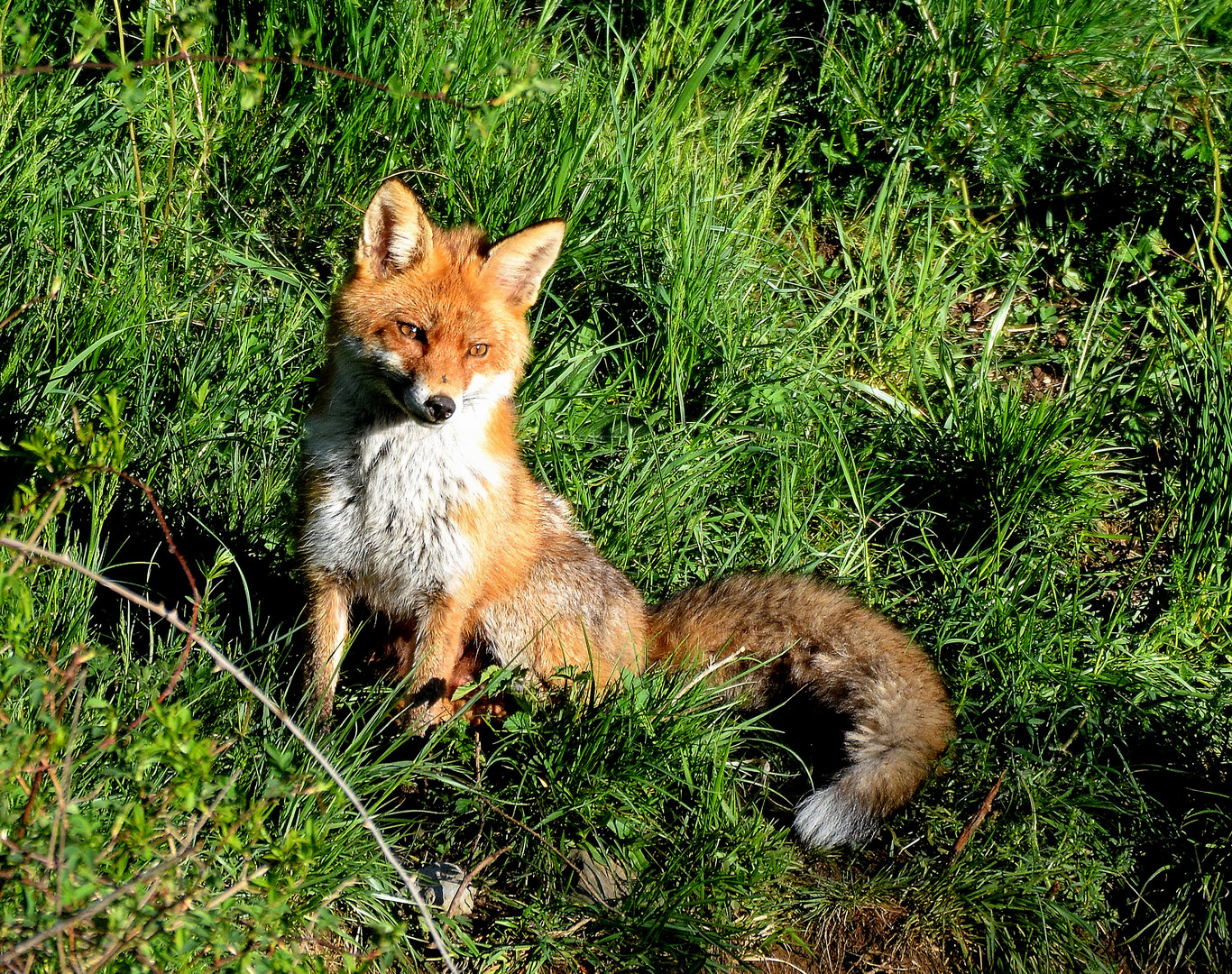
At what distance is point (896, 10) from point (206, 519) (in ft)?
15.2

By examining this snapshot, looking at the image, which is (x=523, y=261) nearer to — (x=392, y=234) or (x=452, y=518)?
(x=392, y=234)

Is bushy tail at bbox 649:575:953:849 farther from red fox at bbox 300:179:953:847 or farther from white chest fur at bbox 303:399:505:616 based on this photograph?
white chest fur at bbox 303:399:505:616

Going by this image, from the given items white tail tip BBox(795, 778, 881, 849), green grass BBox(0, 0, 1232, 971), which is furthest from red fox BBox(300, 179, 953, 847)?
green grass BBox(0, 0, 1232, 971)

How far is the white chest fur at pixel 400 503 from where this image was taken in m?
3.84

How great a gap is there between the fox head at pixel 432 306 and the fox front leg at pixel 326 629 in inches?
30.3

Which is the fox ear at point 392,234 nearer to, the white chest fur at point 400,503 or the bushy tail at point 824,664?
the white chest fur at point 400,503

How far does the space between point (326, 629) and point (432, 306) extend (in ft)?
4.18

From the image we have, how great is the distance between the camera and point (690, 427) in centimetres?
507

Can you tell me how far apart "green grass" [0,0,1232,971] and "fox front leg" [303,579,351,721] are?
0.14 m

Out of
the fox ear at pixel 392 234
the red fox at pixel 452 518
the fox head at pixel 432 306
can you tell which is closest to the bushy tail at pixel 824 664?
the red fox at pixel 452 518

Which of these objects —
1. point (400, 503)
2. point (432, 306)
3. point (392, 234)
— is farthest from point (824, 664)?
point (392, 234)

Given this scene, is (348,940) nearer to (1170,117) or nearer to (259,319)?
(259,319)

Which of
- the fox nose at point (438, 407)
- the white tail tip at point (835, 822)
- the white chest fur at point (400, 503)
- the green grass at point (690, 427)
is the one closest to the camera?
the green grass at point (690, 427)

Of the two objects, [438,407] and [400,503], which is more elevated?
[438,407]
